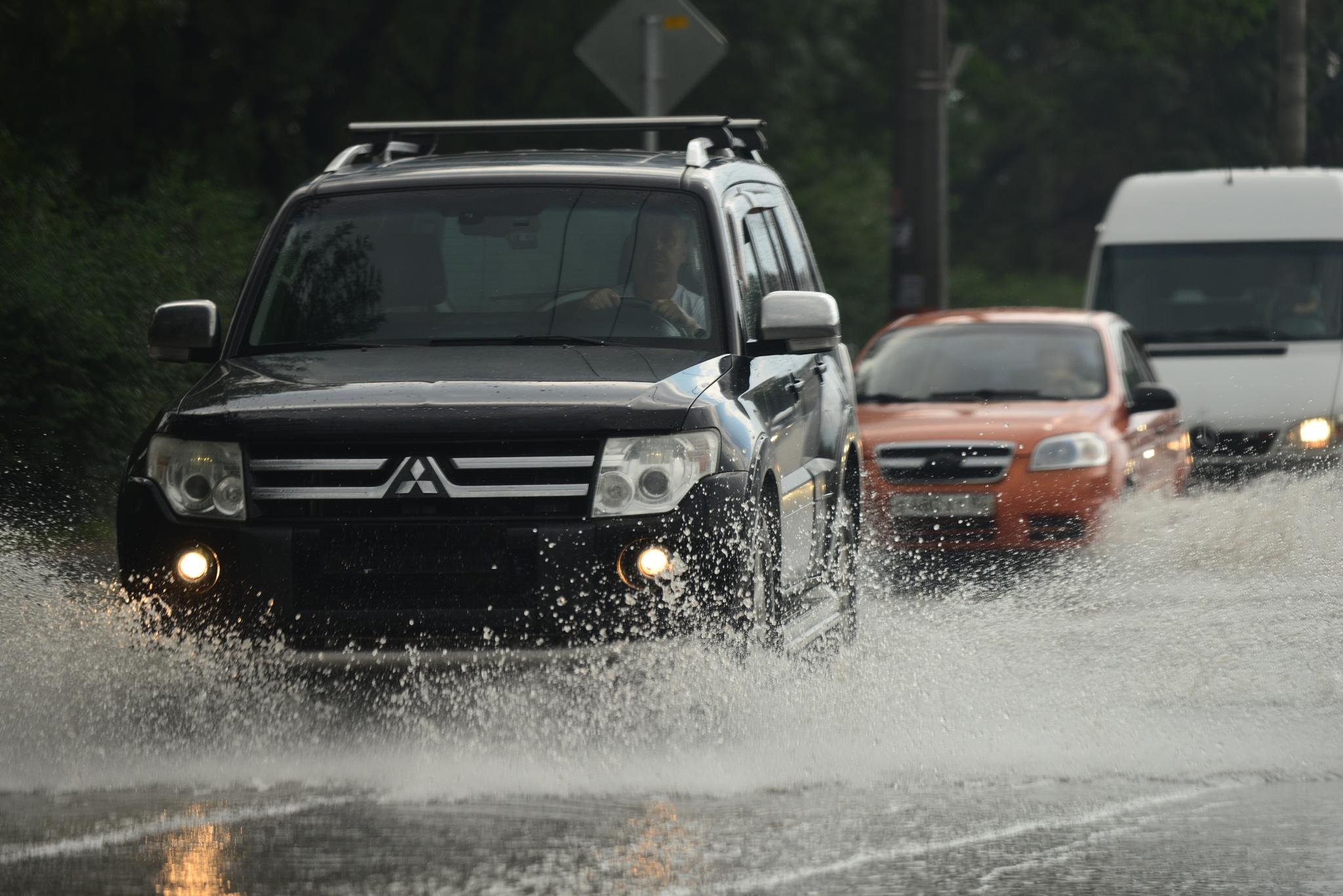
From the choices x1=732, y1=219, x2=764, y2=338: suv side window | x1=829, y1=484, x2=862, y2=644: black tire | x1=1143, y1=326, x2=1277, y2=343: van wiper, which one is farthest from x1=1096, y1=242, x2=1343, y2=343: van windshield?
x1=732, y1=219, x2=764, y2=338: suv side window

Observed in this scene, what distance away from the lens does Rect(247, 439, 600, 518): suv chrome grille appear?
678cm

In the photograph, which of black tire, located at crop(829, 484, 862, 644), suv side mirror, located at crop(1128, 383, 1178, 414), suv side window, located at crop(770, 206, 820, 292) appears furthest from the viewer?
suv side mirror, located at crop(1128, 383, 1178, 414)

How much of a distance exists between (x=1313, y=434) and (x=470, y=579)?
10.5 metres

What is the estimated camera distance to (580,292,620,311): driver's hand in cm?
786

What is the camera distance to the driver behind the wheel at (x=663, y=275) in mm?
7849

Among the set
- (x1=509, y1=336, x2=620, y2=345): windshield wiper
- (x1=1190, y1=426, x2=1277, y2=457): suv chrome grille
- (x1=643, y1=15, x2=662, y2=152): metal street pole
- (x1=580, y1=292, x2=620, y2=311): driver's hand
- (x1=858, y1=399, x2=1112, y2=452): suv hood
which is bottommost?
(x1=1190, y1=426, x2=1277, y2=457): suv chrome grille

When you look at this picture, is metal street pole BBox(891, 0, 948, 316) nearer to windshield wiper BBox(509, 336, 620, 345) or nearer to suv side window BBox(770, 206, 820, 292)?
suv side window BBox(770, 206, 820, 292)

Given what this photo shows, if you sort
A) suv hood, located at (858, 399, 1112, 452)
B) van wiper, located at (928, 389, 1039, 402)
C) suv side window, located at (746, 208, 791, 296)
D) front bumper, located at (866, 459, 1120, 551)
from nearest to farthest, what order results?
suv side window, located at (746, 208, 791, 296)
front bumper, located at (866, 459, 1120, 551)
suv hood, located at (858, 399, 1112, 452)
van wiper, located at (928, 389, 1039, 402)

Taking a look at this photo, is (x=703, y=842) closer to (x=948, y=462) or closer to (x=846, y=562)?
(x=846, y=562)

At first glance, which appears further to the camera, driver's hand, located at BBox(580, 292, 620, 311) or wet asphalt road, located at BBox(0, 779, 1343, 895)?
driver's hand, located at BBox(580, 292, 620, 311)

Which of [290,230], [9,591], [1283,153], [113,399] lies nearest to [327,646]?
[290,230]

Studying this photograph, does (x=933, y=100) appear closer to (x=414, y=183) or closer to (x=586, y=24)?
(x=586, y=24)

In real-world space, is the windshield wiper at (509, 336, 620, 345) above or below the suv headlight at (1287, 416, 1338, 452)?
above

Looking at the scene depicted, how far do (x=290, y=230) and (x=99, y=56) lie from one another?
1474 cm
